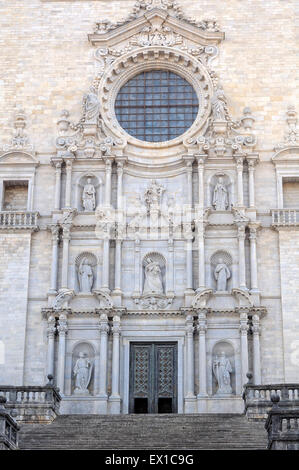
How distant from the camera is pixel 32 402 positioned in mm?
20469

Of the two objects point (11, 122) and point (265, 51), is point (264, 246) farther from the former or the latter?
point (11, 122)

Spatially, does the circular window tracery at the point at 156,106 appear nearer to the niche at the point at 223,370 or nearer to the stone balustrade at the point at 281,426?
the niche at the point at 223,370

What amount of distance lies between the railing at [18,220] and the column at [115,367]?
11.2 ft

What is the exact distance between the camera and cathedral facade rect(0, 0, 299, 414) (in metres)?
23.5

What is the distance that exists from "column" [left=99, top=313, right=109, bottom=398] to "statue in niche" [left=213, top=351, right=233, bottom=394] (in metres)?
2.73

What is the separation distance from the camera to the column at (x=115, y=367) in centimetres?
2302

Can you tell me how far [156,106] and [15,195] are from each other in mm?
4685

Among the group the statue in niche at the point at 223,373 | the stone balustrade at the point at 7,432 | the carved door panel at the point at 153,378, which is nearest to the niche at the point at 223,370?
the statue in niche at the point at 223,373

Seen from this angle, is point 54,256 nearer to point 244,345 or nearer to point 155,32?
point 244,345

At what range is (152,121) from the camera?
26344 millimetres

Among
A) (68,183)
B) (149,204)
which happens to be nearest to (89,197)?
(68,183)
